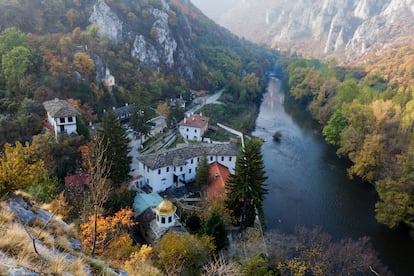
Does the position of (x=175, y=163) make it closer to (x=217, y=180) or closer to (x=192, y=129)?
(x=217, y=180)

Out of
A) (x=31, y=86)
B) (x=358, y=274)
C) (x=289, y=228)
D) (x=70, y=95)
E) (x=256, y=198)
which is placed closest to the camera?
(x=358, y=274)

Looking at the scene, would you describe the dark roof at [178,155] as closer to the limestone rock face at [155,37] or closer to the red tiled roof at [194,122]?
the red tiled roof at [194,122]

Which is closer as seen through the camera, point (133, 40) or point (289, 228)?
point (289, 228)

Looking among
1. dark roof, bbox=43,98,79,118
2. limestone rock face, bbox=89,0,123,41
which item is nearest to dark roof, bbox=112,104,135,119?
dark roof, bbox=43,98,79,118

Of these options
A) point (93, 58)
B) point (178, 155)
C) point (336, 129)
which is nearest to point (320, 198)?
point (178, 155)

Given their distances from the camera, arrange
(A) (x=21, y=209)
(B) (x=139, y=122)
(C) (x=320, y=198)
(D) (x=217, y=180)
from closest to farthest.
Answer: (A) (x=21, y=209) → (D) (x=217, y=180) → (C) (x=320, y=198) → (B) (x=139, y=122)

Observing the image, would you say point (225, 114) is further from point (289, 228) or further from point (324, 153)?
point (289, 228)

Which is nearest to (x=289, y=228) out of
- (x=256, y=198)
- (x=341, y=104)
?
(x=256, y=198)
